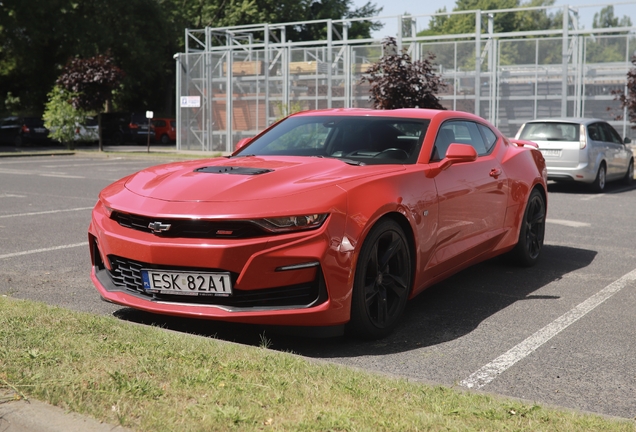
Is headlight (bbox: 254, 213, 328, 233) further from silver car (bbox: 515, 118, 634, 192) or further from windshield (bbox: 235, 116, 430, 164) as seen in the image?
silver car (bbox: 515, 118, 634, 192)

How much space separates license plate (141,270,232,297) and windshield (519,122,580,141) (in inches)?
485

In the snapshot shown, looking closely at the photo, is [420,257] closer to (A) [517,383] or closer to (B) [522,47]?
(A) [517,383]

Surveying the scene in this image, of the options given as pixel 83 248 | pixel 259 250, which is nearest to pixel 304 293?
pixel 259 250

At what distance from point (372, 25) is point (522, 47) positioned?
42.2 meters

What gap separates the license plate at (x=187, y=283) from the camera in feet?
14.6

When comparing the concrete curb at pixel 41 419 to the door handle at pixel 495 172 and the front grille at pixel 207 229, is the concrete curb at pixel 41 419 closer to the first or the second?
the front grille at pixel 207 229

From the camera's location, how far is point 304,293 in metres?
4.48

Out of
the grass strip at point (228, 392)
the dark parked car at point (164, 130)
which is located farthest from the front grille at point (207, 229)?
the dark parked car at point (164, 130)

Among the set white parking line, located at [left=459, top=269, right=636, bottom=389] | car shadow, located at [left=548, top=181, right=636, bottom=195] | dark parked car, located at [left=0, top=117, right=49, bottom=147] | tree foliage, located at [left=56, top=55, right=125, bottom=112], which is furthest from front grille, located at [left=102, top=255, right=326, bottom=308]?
dark parked car, located at [left=0, top=117, right=49, bottom=147]

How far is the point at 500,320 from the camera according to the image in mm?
5469

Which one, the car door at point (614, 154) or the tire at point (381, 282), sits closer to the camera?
the tire at point (381, 282)

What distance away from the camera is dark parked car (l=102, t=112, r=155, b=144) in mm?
43250

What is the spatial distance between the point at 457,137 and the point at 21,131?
35.3 m

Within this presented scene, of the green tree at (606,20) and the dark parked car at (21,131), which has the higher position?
the green tree at (606,20)
